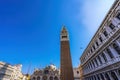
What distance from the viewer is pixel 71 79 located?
2427cm

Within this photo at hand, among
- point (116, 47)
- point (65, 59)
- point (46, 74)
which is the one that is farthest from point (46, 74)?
point (116, 47)

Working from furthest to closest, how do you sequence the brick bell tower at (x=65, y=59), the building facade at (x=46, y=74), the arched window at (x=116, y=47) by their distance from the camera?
the building facade at (x=46, y=74)
the brick bell tower at (x=65, y=59)
the arched window at (x=116, y=47)

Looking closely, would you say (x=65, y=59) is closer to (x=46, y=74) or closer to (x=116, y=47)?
(x=116, y=47)

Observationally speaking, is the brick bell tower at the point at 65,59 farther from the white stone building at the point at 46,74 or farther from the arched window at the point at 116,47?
the white stone building at the point at 46,74

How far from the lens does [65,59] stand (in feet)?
89.8

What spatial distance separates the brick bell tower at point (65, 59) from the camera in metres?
24.9

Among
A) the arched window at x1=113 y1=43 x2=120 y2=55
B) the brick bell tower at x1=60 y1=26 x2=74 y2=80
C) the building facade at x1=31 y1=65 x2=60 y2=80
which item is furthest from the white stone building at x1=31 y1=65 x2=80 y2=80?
the arched window at x1=113 y1=43 x2=120 y2=55

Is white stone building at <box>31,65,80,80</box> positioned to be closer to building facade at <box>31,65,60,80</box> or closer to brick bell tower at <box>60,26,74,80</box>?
building facade at <box>31,65,60,80</box>

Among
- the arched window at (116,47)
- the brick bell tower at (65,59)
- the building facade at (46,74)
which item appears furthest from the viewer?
the building facade at (46,74)


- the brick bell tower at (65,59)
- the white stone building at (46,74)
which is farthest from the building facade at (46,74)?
the brick bell tower at (65,59)

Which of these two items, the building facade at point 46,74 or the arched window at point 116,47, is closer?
the arched window at point 116,47

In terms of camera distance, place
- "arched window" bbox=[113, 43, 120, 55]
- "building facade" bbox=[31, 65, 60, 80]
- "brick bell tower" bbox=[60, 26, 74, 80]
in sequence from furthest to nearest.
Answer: "building facade" bbox=[31, 65, 60, 80] → "brick bell tower" bbox=[60, 26, 74, 80] → "arched window" bbox=[113, 43, 120, 55]

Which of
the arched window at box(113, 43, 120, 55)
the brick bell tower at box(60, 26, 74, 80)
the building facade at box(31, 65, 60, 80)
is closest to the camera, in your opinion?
the arched window at box(113, 43, 120, 55)

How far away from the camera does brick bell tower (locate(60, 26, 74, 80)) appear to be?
24.9 meters
